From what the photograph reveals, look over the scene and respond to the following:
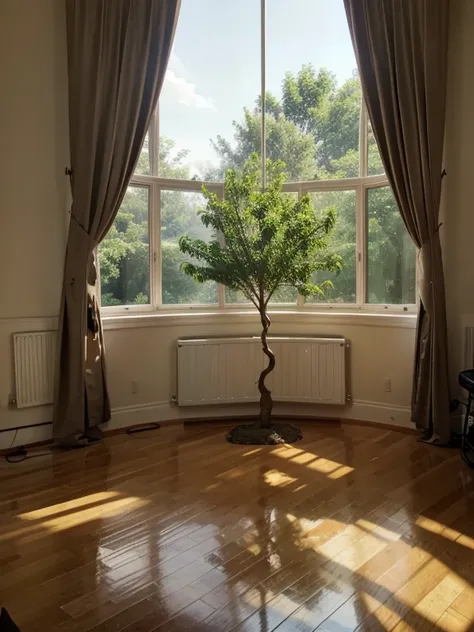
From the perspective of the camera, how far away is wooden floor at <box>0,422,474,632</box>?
2043 mm

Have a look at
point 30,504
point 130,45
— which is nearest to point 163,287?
point 130,45

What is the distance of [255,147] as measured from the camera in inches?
187

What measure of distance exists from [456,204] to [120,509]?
10.1ft

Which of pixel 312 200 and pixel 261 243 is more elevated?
pixel 312 200

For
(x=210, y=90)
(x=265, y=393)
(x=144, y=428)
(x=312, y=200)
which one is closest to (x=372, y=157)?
(x=312, y=200)

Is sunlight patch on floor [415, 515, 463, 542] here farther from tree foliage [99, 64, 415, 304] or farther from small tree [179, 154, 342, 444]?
tree foliage [99, 64, 415, 304]

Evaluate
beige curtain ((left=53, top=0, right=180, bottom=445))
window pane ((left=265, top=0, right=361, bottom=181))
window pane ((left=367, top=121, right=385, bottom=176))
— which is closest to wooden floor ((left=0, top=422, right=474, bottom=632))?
beige curtain ((left=53, top=0, right=180, bottom=445))

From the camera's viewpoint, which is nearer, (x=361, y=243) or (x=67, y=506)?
(x=67, y=506)

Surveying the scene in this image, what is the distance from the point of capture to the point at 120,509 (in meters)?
2.94

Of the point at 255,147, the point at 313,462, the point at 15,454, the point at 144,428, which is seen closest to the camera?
the point at 313,462

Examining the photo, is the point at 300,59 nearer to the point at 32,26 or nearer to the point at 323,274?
the point at 323,274

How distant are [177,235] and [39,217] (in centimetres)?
113

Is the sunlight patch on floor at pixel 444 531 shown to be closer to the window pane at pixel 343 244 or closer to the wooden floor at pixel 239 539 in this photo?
the wooden floor at pixel 239 539

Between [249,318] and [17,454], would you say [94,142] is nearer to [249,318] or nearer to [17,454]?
[249,318]
